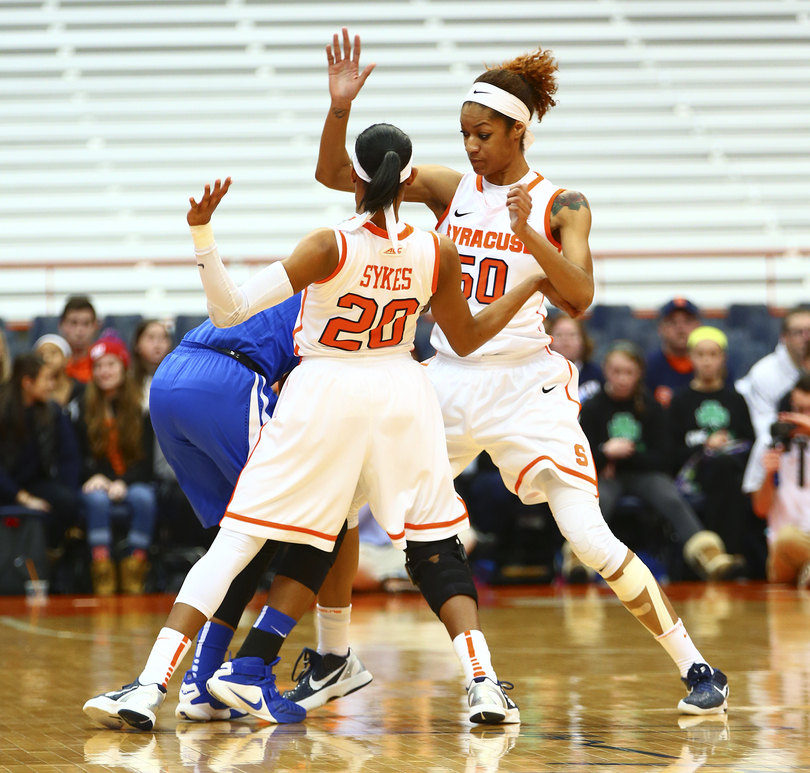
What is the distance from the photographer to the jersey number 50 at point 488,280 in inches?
150

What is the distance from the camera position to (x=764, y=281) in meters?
11.6

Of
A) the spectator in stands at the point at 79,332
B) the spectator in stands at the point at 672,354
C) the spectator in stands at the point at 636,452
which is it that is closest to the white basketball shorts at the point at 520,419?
the spectator in stands at the point at 636,452

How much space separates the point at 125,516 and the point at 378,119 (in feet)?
20.6

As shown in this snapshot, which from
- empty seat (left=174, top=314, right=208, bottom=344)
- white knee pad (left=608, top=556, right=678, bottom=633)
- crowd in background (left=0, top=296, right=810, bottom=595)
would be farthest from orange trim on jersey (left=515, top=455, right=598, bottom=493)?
empty seat (left=174, top=314, right=208, bottom=344)

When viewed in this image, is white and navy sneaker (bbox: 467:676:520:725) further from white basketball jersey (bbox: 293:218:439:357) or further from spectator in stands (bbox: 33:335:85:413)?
spectator in stands (bbox: 33:335:85:413)

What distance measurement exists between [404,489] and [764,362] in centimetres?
550

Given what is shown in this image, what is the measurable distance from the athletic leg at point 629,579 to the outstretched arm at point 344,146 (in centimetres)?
112

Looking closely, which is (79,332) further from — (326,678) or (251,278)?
(251,278)

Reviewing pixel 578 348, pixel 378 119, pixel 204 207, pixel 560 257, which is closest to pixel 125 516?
pixel 578 348

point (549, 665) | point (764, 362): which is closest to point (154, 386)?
point (549, 665)

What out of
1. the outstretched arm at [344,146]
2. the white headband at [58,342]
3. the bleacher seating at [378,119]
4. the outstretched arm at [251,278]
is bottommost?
the outstretched arm at [251,278]

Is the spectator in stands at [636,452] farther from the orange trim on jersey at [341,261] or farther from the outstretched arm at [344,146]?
the orange trim on jersey at [341,261]

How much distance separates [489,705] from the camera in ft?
10.3

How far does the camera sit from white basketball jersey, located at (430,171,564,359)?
3.80 m
